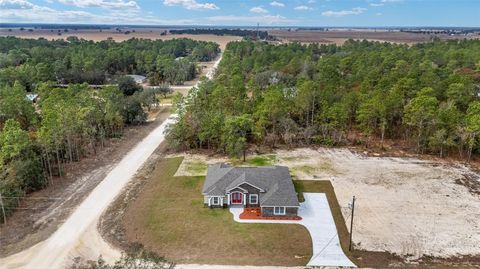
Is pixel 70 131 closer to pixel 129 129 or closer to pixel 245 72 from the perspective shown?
pixel 129 129

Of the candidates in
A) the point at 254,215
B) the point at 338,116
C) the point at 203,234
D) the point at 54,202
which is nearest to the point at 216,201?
the point at 254,215

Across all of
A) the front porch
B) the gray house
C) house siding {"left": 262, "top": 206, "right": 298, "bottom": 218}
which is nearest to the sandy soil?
house siding {"left": 262, "top": 206, "right": 298, "bottom": 218}

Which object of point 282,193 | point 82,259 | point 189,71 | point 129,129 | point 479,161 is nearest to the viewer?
point 82,259

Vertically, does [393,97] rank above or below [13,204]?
above

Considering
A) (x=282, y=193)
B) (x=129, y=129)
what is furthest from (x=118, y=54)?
(x=282, y=193)

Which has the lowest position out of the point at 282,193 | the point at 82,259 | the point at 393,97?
the point at 82,259

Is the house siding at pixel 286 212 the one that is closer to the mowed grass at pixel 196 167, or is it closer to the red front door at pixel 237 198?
the red front door at pixel 237 198

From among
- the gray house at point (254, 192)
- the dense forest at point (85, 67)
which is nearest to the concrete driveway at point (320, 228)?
the gray house at point (254, 192)
